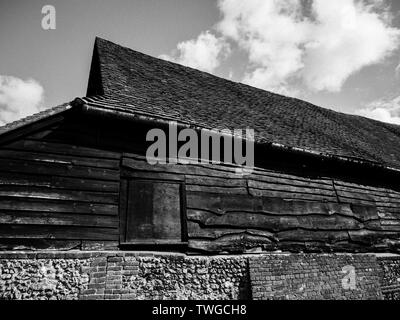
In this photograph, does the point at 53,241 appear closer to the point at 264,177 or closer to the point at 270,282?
the point at 270,282

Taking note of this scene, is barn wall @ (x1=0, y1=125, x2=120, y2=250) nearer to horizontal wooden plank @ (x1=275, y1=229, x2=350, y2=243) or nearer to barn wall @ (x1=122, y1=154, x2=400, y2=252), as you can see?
barn wall @ (x1=122, y1=154, x2=400, y2=252)

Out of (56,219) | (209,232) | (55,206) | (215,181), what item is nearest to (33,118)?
(55,206)

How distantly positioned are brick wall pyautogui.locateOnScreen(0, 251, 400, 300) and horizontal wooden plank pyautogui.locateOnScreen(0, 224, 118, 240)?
27 centimetres

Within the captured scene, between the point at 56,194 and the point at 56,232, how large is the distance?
582 mm

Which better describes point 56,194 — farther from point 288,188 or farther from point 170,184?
point 288,188

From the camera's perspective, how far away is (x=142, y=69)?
330 inches

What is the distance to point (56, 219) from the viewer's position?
429 cm

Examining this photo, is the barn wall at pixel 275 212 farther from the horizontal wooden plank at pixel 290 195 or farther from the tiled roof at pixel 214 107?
the tiled roof at pixel 214 107

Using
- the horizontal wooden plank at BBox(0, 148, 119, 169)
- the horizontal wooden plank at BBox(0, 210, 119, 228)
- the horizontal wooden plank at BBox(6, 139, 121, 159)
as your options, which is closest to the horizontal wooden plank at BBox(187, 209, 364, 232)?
the horizontal wooden plank at BBox(0, 210, 119, 228)

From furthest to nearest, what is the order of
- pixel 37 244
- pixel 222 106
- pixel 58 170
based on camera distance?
1. pixel 222 106
2. pixel 58 170
3. pixel 37 244

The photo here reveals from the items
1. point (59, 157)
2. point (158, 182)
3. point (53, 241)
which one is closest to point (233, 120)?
point (158, 182)
